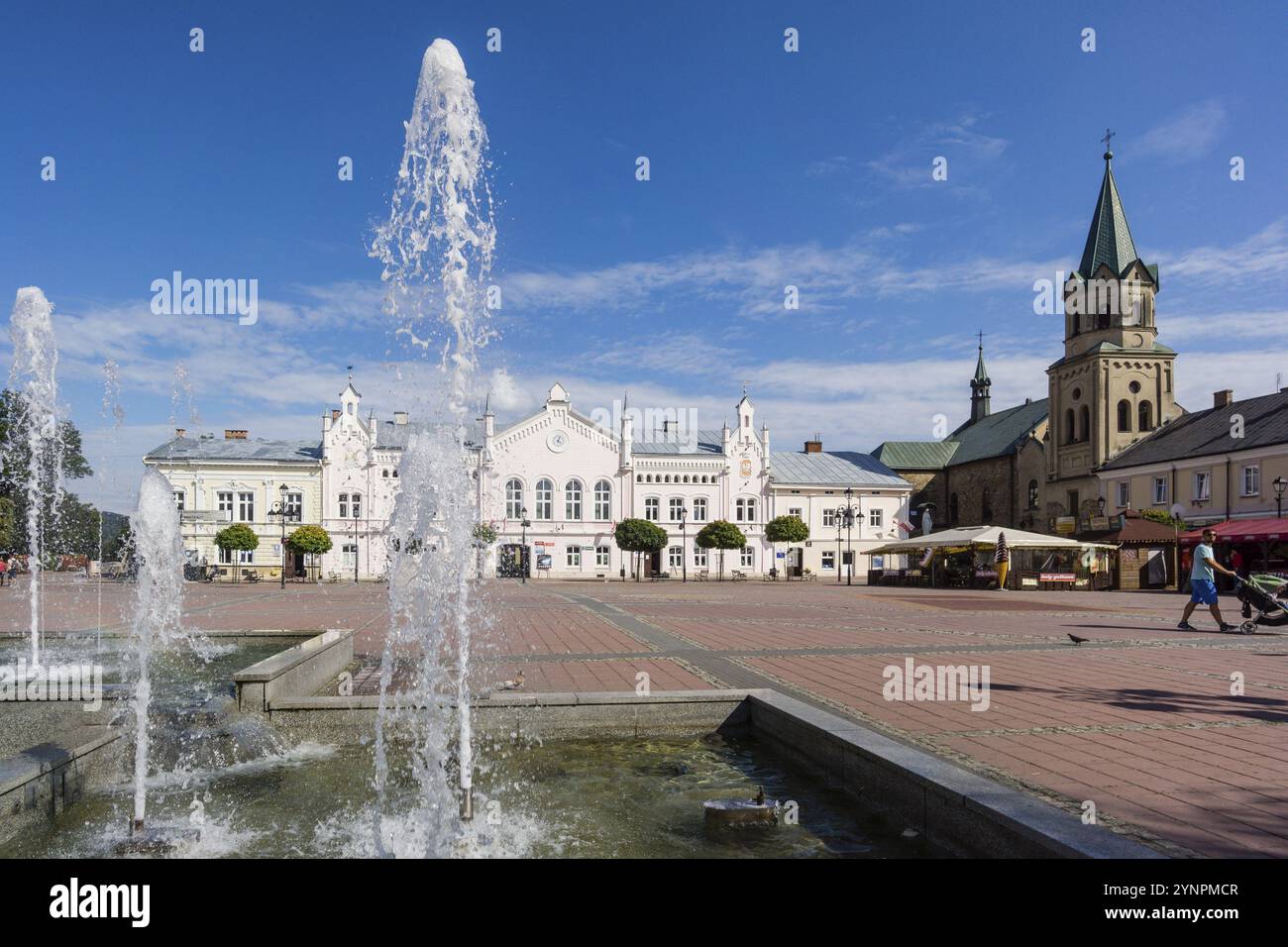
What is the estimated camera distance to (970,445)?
69000 mm

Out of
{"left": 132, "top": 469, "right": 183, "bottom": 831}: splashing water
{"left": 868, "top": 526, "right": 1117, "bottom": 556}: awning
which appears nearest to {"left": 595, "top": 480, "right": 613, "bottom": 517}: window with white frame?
{"left": 868, "top": 526, "right": 1117, "bottom": 556}: awning

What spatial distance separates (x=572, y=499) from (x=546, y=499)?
5.29ft

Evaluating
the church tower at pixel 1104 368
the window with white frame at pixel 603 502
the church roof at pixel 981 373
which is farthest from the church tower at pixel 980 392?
the window with white frame at pixel 603 502

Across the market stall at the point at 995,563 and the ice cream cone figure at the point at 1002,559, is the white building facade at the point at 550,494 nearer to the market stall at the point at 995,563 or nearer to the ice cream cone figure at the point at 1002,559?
the market stall at the point at 995,563

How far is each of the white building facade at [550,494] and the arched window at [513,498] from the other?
0.06 meters

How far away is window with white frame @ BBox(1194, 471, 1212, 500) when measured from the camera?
4041 cm

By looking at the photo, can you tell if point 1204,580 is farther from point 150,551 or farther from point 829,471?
point 829,471

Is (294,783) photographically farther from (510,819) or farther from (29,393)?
(29,393)

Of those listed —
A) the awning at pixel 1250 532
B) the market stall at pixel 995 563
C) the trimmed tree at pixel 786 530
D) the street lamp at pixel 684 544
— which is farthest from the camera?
the street lamp at pixel 684 544

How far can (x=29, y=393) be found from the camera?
13273 millimetres

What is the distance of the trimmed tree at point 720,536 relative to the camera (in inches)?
1956

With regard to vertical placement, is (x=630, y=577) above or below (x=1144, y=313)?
below
